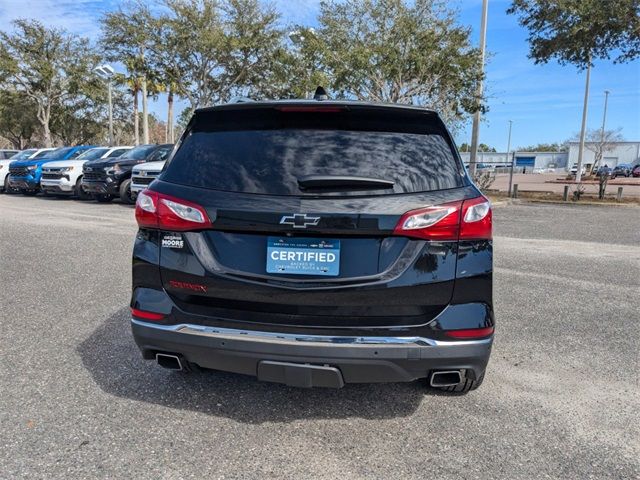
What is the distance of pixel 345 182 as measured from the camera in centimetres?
253

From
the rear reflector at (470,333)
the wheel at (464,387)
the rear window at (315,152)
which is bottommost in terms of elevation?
the wheel at (464,387)

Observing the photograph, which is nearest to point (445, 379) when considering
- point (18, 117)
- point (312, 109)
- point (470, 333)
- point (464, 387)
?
point (470, 333)

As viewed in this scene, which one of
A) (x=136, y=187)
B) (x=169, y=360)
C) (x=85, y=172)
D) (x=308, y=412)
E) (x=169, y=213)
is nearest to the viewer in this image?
(x=169, y=213)

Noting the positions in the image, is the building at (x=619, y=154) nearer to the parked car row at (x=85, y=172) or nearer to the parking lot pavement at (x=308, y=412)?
the parked car row at (x=85, y=172)

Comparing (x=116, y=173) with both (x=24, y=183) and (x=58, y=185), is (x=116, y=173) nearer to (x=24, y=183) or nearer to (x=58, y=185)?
(x=58, y=185)

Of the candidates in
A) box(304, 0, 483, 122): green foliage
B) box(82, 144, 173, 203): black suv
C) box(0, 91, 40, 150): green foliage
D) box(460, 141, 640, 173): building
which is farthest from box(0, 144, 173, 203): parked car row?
box(460, 141, 640, 173): building

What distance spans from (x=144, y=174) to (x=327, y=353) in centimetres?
1223

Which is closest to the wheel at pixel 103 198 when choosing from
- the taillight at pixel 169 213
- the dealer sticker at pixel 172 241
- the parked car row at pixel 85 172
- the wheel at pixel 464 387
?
the parked car row at pixel 85 172

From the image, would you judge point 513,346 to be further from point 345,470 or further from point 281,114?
point 281,114

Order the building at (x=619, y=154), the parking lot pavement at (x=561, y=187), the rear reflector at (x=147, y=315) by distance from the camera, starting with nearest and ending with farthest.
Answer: the rear reflector at (x=147, y=315) → the parking lot pavement at (x=561, y=187) → the building at (x=619, y=154)

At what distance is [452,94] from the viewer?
65.5 feet

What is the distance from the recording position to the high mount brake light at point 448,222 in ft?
8.12

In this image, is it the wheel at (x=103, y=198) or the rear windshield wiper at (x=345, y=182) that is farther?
the wheel at (x=103, y=198)

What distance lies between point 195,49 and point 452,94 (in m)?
12.7
